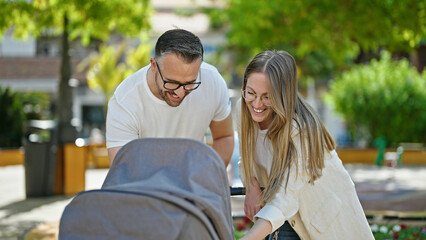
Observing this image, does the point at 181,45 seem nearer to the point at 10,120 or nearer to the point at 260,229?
the point at 260,229

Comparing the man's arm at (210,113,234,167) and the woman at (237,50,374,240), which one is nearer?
the woman at (237,50,374,240)

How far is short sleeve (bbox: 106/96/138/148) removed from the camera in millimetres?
4016

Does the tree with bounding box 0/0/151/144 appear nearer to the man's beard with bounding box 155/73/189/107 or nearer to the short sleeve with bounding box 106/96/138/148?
the short sleeve with bounding box 106/96/138/148

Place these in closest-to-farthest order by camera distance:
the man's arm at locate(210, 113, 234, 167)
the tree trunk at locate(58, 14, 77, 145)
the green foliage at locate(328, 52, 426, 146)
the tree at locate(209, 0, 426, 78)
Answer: the man's arm at locate(210, 113, 234, 167) → the tree at locate(209, 0, 426, 78) → the tree trunk at locate(58, 14, 77, 145) → the green foliage at locate(328, 52, 426, 146)

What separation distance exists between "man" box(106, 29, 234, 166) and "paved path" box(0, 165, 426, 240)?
2949mm

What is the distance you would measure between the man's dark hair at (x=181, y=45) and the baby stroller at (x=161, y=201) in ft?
2.45

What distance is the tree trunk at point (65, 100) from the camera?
37.6 feet

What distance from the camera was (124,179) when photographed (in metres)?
3.02

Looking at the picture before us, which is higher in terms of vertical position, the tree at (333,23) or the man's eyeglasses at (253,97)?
the tree at (333,23)

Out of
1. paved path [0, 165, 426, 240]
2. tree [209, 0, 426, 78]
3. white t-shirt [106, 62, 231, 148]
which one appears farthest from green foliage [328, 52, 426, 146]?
white t-shirt [106, 62, 231, 148]

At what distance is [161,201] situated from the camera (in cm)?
274

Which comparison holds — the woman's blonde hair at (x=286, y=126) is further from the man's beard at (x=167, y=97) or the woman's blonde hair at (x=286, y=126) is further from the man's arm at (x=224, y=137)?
the man's arm at (x=224, y=137)

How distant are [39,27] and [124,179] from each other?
10334 millimetres

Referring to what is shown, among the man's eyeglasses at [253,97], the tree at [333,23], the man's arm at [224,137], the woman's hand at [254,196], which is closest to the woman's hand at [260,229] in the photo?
the woman's hand at [254,196]
